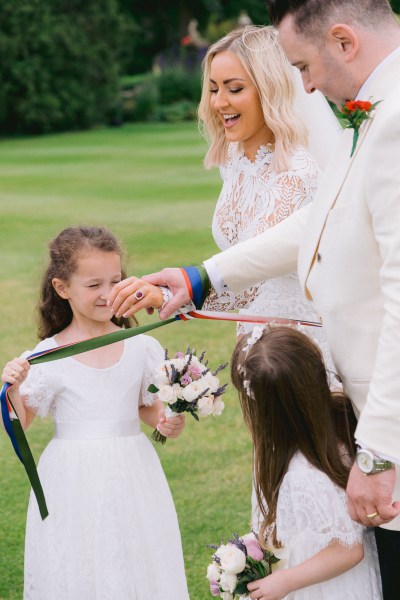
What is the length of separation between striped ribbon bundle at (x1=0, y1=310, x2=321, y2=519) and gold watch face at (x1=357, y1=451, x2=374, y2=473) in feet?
3.25

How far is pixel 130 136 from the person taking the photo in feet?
135

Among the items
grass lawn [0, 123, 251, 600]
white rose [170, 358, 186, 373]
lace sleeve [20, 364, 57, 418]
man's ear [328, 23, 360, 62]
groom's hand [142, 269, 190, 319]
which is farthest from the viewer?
grass lawn [0, 123, 251, 600]

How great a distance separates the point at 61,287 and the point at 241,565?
1.52 meters

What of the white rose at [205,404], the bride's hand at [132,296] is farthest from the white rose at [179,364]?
the bride's hand at [132,296]

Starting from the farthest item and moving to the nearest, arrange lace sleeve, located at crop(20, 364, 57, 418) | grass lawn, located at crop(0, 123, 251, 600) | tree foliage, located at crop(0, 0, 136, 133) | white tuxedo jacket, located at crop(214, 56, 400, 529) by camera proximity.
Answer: tree foliage, located at crop(0, 0, 136, 133) → grass lawn, located at crop(0, 123, 251, 600) → lace sleeve, located at crop(20, 364, 57, 418) → white tuxedo jacket, located at crop(214, 56, 400, 529)

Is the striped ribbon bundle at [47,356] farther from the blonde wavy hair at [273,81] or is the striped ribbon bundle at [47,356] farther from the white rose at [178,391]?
the blonde wavy hair at [273,81]

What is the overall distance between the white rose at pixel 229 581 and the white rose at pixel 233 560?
0.6 inches

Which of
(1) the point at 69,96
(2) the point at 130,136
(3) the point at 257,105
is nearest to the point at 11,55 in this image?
(1) the point at 69,96

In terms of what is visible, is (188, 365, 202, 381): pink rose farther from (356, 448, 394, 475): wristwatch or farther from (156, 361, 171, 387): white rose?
(356, 448, 394, 475): wristwatch

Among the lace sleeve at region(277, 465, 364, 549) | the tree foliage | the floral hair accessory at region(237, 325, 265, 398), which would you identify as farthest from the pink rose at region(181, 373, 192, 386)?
the tree foliage

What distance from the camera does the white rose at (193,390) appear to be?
11.8ft

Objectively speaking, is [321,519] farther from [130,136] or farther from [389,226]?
[130,136]

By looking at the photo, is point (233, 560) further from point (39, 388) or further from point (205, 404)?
point (39, 388)

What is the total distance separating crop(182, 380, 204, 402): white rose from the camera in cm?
359
